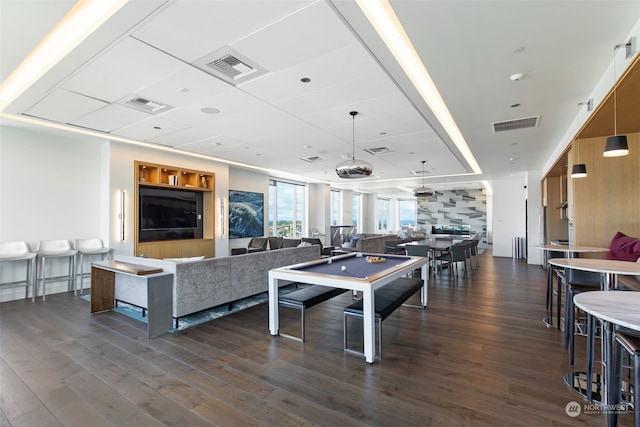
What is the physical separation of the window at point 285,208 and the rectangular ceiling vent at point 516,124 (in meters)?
7.81

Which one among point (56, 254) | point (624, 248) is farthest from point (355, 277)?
point (56, 254)

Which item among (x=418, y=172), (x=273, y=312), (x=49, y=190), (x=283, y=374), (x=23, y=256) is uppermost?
(x=418, y=172)

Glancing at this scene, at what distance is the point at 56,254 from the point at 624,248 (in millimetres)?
9006

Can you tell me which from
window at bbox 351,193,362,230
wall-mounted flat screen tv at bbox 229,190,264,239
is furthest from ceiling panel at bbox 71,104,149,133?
window at bbox 351,193,362,230

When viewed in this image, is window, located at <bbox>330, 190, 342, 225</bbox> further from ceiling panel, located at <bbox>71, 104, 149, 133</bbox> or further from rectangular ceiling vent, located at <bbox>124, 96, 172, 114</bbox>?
rectangular ceiling vent, located at <bbox>124, 96, 172, 114</bbox>

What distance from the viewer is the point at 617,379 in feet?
5.88

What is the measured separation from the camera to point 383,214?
71.2 ft

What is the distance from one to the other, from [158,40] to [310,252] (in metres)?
4.42

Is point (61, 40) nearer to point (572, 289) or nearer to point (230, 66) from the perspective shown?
point (230, 66)

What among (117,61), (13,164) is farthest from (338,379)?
(13,164)

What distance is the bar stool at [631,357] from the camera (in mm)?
1426

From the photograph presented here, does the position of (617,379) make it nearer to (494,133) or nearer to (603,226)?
(603,226)

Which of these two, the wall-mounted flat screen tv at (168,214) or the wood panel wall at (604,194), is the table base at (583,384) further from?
the wall-mounted flat screen tv at (168,214)

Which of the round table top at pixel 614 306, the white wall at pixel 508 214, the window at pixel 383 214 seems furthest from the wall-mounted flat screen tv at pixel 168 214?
the window at pixel 383 214
